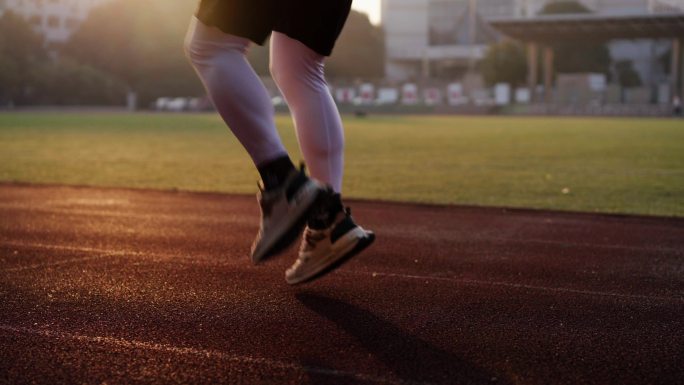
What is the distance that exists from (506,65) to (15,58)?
46631mm

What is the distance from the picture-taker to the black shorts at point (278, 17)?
2775 millimetres

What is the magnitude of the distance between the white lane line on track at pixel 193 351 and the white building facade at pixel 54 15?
10832 cm

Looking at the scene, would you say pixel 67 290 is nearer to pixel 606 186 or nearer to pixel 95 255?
pixel 95 255

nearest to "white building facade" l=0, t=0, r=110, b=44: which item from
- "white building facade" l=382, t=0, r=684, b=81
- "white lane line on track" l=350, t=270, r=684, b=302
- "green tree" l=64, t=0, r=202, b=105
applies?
"green tree" l=64, t=0, r=202, b=105

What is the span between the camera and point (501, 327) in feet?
9.02

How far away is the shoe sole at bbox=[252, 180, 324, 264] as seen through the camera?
285 centimetres

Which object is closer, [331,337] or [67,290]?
[331,337]

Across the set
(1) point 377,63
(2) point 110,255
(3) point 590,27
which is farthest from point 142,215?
(1) point 377,63

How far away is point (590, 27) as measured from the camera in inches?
2697

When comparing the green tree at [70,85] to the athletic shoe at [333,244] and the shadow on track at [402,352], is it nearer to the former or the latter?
the athletic shoe at [333,244]

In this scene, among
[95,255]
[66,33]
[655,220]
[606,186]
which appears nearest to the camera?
[95,255]

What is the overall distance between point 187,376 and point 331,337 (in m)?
0.56

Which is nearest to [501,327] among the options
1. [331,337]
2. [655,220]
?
[331,337]

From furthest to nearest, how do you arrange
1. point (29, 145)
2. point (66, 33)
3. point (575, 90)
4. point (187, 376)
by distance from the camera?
1. point (66, 33)
2. point (575, 90)
3. point (29, 145)
4. point (187, 376)
